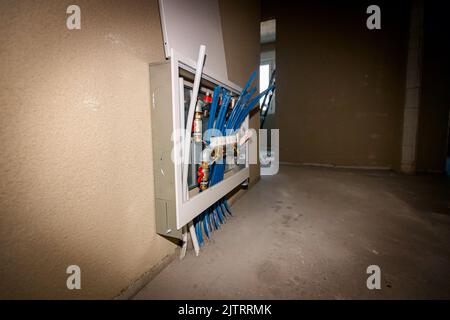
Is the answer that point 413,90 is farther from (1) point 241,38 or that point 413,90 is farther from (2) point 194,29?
(2) point 194,29

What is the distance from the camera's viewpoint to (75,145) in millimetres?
681

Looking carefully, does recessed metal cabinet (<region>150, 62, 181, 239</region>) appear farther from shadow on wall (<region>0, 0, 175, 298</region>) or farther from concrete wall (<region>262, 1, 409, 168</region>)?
concrete wall (<region>262, 1, 409, 168</region>)

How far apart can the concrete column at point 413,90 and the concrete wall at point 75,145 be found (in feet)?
13.1

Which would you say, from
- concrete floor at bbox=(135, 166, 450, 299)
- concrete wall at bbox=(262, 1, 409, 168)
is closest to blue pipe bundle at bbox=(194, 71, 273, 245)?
concrete floor at bbox=(135, 166, 450, 299)

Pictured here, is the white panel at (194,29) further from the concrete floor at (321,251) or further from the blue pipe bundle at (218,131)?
the concrete floor at (321,251)

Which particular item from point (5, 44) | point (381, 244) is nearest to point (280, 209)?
point (381, 244)

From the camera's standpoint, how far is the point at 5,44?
52 centimetres

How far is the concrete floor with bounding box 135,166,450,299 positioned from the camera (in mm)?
975

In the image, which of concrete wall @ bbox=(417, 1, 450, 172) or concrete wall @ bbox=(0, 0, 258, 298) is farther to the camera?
concrete wall @ bbox=(417, 1, 450, 172)

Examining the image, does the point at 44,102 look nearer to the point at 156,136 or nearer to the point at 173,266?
the point at 156,136

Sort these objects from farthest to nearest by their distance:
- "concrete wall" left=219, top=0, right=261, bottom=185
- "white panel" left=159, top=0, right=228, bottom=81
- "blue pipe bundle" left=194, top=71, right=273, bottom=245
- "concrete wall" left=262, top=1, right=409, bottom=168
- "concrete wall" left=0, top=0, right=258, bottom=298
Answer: "concrete wall" left=262, top=1, right=409, bottom=168
"concrete wall" left=219, top=0, right=261, bottom=185
"blue pipe bundle" left=194, top=71, right=273, bottom=245
"white panel" left=159, top=0, right=228, bottom=81
"concrete wall" left=0, top=0, right=258, bottom=298

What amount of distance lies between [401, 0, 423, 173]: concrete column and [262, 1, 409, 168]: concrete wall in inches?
4.9

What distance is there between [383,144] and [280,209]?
2.96 m

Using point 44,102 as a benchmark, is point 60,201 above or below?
below
